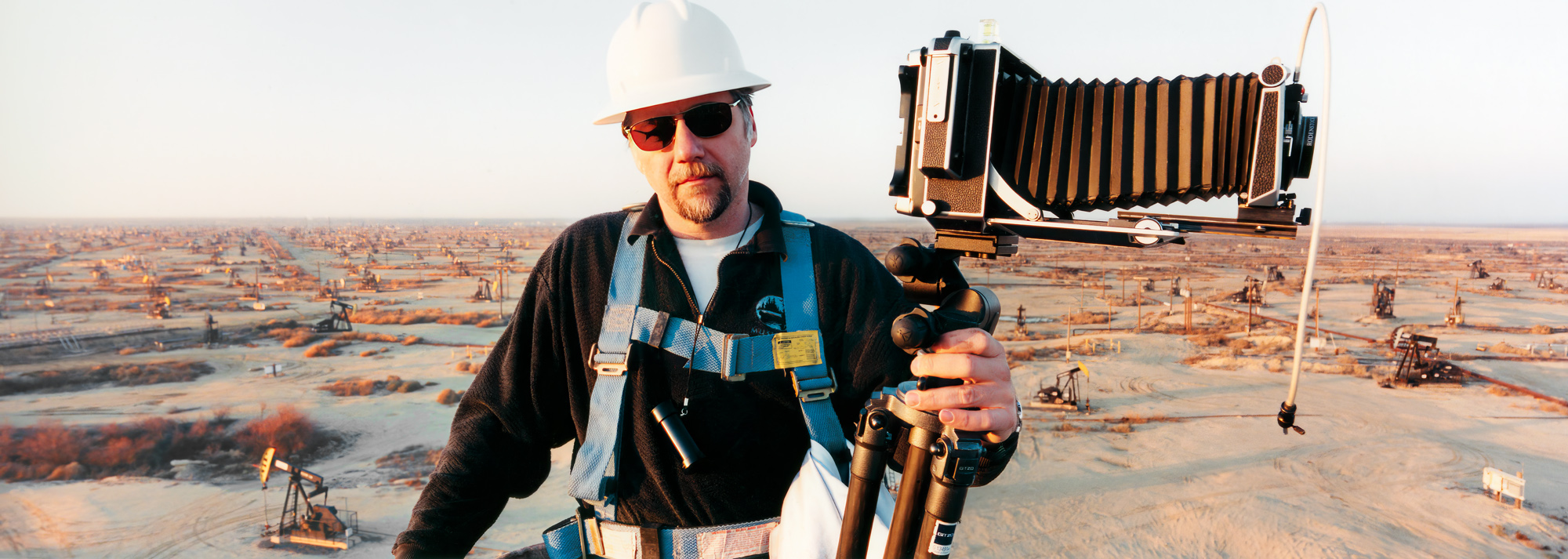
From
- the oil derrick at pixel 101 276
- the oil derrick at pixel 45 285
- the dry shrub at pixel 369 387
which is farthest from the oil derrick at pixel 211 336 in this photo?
the oil derrick at pixel 101 276

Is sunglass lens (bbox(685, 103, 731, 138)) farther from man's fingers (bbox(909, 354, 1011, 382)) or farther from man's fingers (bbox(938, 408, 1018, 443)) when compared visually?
man's fingers (bbox(938, 408, 1018, 443))

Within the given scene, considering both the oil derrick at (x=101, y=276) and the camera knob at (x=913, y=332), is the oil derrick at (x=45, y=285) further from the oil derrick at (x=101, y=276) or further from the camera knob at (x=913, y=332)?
the camera knob at (x=913, y=332)

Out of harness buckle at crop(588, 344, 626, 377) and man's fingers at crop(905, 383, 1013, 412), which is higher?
man's fingers at crop(905, 383, 1013, 412)

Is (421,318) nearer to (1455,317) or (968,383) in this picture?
(968,383)

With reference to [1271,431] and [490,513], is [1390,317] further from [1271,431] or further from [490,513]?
[490,513]

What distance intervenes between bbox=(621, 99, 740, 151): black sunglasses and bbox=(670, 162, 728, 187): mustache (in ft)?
0.38

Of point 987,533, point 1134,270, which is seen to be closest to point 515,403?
point 987,533

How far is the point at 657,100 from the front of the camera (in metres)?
2.52

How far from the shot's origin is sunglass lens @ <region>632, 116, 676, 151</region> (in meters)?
2.51

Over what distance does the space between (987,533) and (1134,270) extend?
2789 inches

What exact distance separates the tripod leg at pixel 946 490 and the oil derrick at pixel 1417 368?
40.8 m

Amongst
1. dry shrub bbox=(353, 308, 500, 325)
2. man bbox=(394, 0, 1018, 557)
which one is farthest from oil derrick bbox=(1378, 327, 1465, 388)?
dry shrub bbox=(353, 308, 500, 325)

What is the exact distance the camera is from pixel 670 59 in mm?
2654

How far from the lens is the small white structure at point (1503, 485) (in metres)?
19.8
